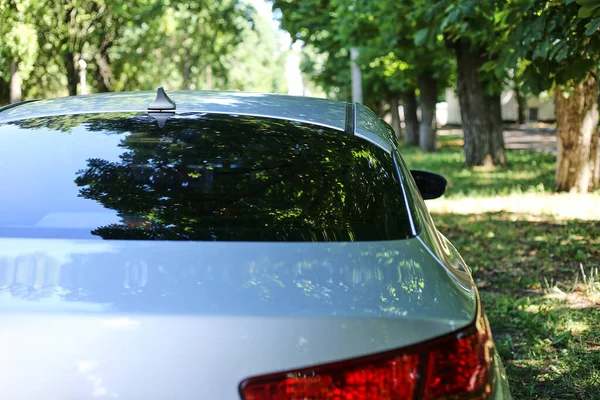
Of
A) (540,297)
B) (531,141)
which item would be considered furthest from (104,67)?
(540,297)

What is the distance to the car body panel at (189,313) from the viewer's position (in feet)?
5.08

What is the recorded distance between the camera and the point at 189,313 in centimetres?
160

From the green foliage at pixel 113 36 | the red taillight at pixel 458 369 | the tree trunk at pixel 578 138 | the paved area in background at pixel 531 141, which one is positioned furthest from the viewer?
the paved area in background at pixel 531 141

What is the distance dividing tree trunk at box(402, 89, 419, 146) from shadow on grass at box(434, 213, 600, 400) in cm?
2572

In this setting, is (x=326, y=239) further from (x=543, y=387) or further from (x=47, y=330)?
(x=543, y=387)

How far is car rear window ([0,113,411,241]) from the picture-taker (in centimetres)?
210

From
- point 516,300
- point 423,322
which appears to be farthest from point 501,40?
point 423,322

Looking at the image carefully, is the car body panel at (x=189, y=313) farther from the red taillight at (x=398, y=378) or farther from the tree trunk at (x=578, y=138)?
the tree trunk at (x=578, y=138)

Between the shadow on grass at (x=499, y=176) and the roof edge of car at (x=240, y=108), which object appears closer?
the roof edge of car at (x=240, y=108)

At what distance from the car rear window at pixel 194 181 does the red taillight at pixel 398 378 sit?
1.46 feet

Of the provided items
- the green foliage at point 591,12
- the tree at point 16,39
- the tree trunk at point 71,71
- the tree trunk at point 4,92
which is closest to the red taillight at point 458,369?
the green foliage at point 591,12

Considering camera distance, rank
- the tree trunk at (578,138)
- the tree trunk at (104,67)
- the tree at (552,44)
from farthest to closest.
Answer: the tree trunk at (104,67)
the tree trunk at (578,138)
the tree at (552,44)

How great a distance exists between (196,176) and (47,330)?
2.93ft

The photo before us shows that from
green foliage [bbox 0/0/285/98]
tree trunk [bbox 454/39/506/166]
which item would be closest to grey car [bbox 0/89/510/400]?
green foliage [bbox 0/0/285/98]
